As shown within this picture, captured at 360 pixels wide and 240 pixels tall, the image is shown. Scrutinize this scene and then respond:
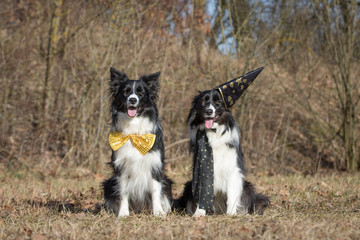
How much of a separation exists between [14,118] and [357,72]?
944 cm

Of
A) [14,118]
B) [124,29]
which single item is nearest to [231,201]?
[124,29]

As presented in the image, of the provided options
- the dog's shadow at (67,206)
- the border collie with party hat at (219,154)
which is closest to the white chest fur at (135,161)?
the border collie with party hat at (219,154)

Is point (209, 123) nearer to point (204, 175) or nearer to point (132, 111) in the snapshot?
point (204, 175)

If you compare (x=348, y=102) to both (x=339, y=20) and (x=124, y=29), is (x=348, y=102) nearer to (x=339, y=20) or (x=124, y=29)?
(x=339, y=20)

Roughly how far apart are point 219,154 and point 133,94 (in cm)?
133

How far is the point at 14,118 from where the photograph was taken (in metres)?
11.0

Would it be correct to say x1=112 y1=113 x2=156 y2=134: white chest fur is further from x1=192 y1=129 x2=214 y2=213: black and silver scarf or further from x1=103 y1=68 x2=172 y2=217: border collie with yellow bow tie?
x1=192 y1=129 x2=214 y2=213: black and silver scarf

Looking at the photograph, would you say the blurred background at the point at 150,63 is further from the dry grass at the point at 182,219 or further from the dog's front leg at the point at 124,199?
the dog's front leg at the point at 124,199

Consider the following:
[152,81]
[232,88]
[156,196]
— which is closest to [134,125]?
[152,81]

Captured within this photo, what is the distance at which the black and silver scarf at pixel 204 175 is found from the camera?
500 centimetres

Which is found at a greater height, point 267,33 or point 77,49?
point 267,33

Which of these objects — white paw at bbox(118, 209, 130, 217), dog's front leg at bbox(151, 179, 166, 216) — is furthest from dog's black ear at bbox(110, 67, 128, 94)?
white paw at bbox(118, 209, 130, 217)

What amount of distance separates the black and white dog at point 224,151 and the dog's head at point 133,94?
628mm

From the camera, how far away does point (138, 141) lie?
507cm
